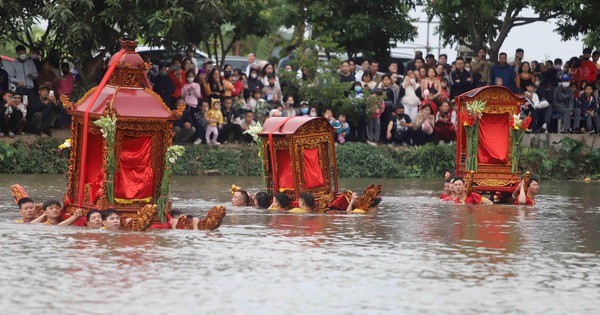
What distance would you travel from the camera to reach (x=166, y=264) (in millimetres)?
12211

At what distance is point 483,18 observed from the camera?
31.7m

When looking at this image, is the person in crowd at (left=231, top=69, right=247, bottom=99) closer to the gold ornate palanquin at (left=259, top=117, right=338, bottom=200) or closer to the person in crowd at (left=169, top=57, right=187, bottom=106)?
the person in crowd at (left=169, top=57, right=187, bottom=106)

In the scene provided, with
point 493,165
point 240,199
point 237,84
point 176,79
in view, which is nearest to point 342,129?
point 237,84

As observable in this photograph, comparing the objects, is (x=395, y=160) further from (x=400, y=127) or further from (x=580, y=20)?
(x=580, y=20)

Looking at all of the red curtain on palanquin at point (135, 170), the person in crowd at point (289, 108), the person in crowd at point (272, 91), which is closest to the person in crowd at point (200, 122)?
the person in crowd at point (272, 91)

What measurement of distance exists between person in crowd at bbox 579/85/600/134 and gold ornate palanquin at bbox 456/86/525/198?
8.28 metres

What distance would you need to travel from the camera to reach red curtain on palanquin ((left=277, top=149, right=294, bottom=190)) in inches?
753

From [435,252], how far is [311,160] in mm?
5641

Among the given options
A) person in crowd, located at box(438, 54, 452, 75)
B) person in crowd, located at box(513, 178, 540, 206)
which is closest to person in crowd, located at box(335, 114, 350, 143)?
person in crowd, located at box(438, 54, 452, 75)

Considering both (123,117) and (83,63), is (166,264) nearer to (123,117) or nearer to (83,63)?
(123,117)

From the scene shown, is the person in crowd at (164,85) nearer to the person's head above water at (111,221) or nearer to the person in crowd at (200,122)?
the person in crowd at (200,122)

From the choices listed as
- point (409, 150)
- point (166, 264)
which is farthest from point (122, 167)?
point (409, 150)

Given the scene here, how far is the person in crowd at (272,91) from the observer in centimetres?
2833

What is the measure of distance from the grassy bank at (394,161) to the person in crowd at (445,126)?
0.75 meters
